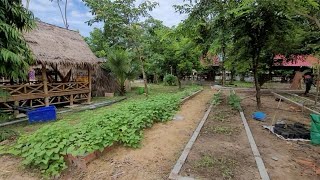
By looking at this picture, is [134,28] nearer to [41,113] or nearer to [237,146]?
[41,113]

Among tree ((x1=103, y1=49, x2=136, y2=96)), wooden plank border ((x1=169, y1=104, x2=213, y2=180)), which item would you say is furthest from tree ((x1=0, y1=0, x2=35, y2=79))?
tree ((x1=103, y1=49, x2=136, y2=96))

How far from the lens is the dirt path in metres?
4.14

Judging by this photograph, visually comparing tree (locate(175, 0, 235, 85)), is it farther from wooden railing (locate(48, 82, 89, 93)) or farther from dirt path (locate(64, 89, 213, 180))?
wooden railing (locate(48, 82, 89, 93))

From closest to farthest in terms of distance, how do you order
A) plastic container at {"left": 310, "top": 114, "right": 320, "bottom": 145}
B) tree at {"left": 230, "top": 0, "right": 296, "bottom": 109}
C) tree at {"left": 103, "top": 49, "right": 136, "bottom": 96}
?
plastic container at {"left": 310, "top": 114, "right": 320, "bottom": 145}
tree at {"left": 230, "top": 0, "right": 296, "bottom": 109}
tree at {"left": 103, "top": 49, "right": 136, "bottom": 96}

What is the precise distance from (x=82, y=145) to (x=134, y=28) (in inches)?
485

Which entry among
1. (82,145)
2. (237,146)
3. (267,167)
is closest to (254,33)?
(237,146)

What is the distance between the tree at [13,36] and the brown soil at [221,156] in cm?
516

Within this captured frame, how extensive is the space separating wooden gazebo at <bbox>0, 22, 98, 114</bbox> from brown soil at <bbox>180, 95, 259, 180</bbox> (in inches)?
317

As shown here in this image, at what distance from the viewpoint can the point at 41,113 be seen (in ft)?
29.0

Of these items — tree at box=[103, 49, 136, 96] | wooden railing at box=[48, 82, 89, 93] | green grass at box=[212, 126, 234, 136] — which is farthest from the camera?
tree at box=[103, 49, 136, 96]

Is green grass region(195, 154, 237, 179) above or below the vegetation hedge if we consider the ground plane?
below

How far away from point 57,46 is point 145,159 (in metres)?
9.78

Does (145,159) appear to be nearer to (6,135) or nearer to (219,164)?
(219,164)

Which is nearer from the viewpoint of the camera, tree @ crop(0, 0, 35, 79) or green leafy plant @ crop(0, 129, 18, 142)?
tree @ crop(0, 0, 35, 79)
